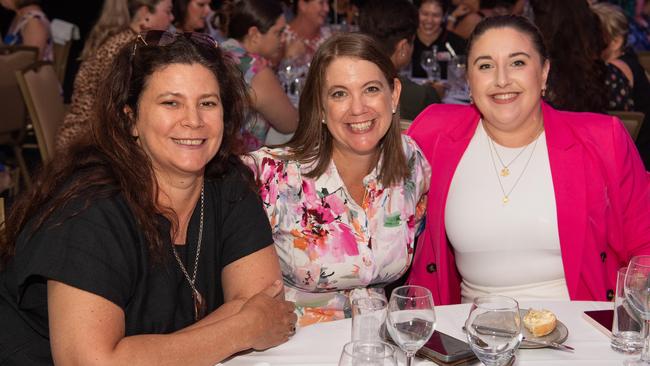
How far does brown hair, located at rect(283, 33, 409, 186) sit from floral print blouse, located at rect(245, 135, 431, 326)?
4 cm

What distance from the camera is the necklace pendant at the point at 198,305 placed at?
81.0 inches

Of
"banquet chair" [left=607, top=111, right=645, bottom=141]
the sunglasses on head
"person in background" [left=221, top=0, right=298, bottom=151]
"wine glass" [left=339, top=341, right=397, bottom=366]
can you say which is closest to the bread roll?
"wine glass" [left=339, top=341, right=397, bottom=366]

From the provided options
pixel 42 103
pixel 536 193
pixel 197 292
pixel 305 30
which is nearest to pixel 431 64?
pixel 305 30

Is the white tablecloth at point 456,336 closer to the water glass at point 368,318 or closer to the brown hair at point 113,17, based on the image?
the water glass at point 368,318

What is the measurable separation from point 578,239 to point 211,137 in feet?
3.88

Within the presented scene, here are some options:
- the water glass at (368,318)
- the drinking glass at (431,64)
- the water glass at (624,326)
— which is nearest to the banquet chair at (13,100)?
the drinking glass at (431,64)

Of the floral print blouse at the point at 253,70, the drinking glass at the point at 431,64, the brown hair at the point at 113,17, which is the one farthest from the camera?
the drinking glass at the point at 431,64

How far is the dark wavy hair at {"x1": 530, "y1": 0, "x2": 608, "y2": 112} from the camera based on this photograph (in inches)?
153

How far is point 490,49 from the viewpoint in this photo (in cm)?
253

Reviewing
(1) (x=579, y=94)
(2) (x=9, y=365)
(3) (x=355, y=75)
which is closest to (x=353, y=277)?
(3) (x=355, y=75)

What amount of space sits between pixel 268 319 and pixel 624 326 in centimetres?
81

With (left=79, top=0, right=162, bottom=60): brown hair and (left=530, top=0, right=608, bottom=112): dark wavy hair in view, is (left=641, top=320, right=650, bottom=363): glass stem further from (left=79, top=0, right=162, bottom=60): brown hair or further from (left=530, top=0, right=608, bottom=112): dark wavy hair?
(left=79, top=0, right=162, bottom=60): brown hair

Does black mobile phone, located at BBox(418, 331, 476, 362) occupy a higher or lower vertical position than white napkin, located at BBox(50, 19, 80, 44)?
lower

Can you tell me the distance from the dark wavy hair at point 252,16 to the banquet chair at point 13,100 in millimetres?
1863
